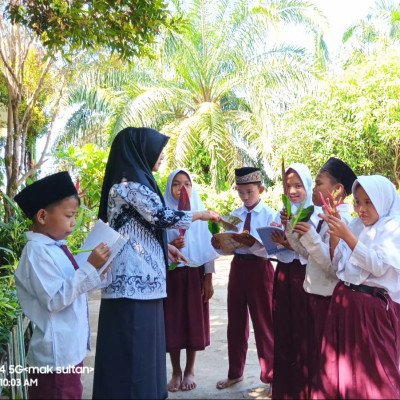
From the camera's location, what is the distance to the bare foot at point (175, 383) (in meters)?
4.43

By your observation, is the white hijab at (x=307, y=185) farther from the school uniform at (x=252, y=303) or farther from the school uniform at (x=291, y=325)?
the school uniform at (x=252, y=303)

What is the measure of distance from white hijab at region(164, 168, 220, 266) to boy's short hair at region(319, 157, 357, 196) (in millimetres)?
1193

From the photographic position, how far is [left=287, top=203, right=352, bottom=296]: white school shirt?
3.41 meters

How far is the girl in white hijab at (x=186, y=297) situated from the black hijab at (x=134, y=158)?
3.73ft

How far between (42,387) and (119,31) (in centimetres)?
362

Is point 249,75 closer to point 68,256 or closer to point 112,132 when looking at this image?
point 112,132

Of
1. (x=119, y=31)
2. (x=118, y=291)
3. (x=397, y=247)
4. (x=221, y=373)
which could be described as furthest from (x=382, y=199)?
(x=119, y=31)

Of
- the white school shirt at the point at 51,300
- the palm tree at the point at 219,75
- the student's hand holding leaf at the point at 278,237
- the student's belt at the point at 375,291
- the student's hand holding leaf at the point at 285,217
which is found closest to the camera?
the white school shirt at the point at 51,300

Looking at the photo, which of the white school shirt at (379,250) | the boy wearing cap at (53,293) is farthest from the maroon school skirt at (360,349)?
the boy wearing cap at (53,293)

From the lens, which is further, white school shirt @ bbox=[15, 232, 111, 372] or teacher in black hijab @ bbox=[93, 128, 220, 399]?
teacher in black hijab @ bbox=[93, 128, 220, 399]

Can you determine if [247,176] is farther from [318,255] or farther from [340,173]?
[318,255]

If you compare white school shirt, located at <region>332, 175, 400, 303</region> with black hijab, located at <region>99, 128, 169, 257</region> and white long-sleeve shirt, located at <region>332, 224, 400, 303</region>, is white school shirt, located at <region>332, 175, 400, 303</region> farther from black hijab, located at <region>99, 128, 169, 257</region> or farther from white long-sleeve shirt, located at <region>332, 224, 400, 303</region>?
black hijab, located at <region>99, 128, 169, 257</region>

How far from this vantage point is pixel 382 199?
3156 millimetres

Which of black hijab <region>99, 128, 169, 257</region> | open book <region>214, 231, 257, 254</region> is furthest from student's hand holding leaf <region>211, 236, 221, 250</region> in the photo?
black hijab <region>99, 128, 169, 257</region>
